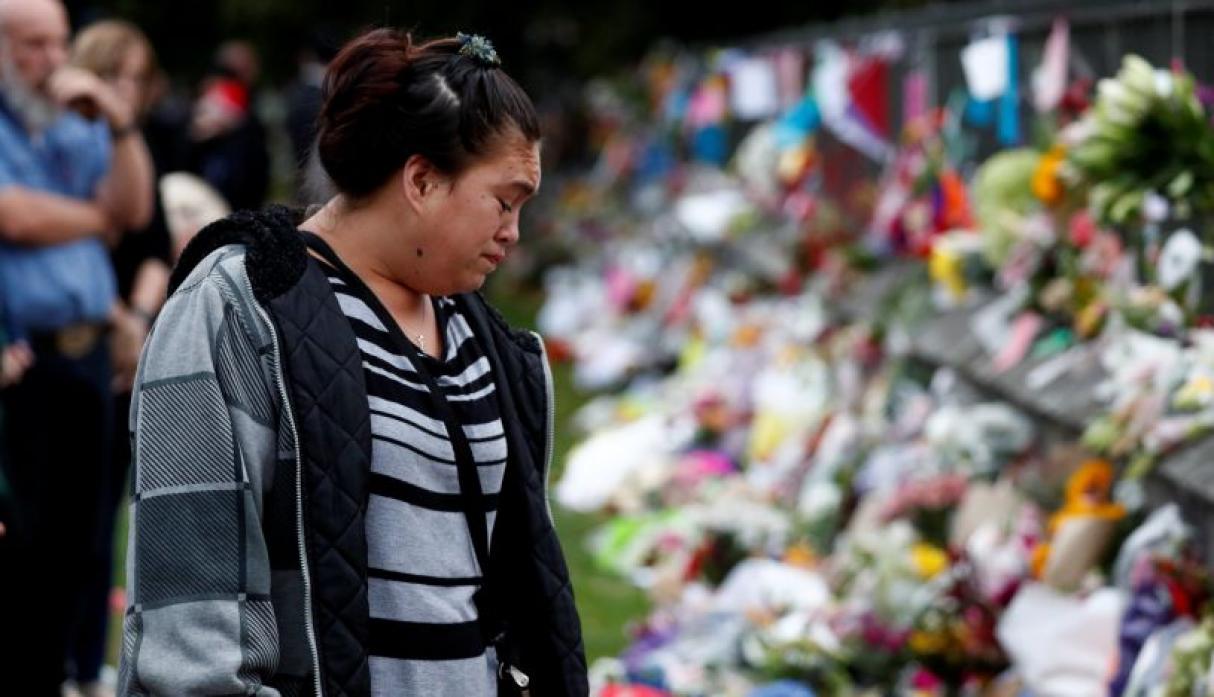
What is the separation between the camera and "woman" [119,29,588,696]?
8.91 ft

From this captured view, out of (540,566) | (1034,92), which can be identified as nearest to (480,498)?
(540,566)

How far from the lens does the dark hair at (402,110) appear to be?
114 inches

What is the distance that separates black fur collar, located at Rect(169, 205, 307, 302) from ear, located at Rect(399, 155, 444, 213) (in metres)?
0.16

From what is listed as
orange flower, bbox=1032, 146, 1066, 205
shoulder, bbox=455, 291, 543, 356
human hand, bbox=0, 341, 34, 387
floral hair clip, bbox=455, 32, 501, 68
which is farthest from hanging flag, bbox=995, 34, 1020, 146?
floral hair clip, bbox=455, 32, 501, 68

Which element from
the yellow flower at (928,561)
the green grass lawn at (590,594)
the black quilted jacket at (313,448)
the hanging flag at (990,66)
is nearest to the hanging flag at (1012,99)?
the hanging flag at (990,66)

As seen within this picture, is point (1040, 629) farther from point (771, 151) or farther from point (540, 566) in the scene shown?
point (771, 151)

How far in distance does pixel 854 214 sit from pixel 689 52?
793 cm

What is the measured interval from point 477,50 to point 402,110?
0.50ft

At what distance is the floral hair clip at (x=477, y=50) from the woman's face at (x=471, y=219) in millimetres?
113

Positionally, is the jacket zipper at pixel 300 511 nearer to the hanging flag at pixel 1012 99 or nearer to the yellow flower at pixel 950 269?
the hanging flag at pixel 1012 99

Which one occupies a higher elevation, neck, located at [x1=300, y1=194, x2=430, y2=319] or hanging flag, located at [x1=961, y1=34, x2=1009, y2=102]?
hanging flag, located at [x1=961, y1=34, x2=1009, y2=102]

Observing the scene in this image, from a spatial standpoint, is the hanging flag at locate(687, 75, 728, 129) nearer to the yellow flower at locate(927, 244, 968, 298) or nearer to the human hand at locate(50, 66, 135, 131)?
the yellow flower at locate(927, 244, 968, 298)

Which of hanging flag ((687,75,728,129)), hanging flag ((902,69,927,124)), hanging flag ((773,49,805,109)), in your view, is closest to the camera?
hanging flag ((902,69,927,124))

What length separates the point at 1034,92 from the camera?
7.92 m
